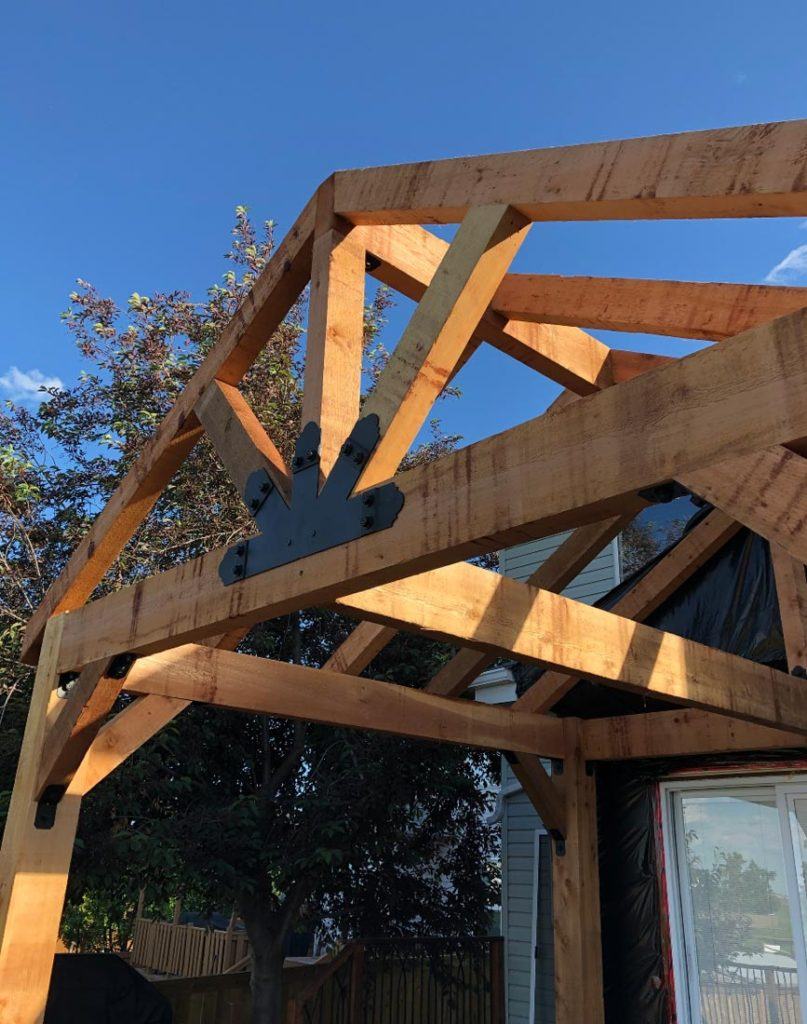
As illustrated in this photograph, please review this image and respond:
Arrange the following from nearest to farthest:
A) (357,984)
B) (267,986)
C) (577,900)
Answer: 1. (577,900)
2. (357,984)
3. (267,986)

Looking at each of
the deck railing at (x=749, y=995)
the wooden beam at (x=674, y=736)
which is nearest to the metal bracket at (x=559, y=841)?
the wooden beam at (x=674, y=736)

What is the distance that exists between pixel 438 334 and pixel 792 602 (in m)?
3.03

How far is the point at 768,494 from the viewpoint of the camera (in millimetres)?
2297

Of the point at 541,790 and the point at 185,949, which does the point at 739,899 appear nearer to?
the point at 541,790

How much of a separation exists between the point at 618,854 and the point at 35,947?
3.89 meters

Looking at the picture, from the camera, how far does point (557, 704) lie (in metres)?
5.35

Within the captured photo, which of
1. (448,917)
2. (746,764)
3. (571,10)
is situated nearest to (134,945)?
(448,917)

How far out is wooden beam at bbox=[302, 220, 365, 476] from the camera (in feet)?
7.80

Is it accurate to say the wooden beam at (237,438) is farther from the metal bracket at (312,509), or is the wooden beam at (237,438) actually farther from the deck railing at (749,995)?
the deck railing at (749,995)

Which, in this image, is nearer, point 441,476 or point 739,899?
point 441,476

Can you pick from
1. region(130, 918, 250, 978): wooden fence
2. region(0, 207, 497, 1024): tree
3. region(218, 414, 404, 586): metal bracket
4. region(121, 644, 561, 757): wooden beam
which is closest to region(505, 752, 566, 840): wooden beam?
region(121, 644, 561, 757): wooden beam

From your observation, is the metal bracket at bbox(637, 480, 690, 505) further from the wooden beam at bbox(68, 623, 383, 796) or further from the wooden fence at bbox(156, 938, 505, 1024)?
the wooden fence at bbox(156, 938, 505, 1024)

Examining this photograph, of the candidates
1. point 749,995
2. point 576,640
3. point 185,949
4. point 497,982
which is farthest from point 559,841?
point 185,949

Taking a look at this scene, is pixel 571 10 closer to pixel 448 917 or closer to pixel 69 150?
pixel 69 150
